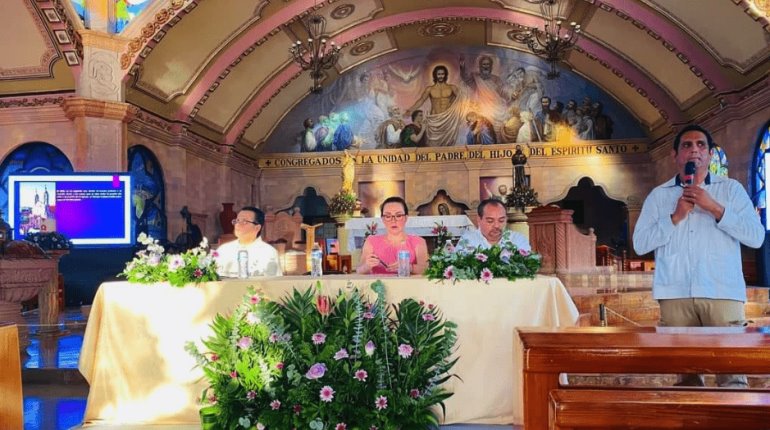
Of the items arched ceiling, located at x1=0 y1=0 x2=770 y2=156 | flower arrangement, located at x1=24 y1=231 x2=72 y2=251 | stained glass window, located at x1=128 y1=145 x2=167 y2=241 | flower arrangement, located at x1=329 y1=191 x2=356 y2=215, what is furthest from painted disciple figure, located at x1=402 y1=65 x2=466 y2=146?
flower arrangement, located at x1=24 y1=231 x2=72 y2=251

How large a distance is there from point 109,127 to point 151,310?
913cm

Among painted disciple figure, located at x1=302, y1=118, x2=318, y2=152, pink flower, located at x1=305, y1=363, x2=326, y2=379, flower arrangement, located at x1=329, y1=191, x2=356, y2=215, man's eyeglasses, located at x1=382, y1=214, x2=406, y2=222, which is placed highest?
painted disciple figure, located at x1=302, y1=118, x2=318, y2=152

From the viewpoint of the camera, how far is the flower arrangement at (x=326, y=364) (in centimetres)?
329

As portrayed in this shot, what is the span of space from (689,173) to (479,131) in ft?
55.9

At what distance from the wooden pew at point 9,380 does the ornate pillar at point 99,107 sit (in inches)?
397

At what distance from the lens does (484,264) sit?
3.84m

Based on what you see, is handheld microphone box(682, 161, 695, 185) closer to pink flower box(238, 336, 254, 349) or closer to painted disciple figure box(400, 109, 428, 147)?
pink flower box(238, 336, 254, 349)

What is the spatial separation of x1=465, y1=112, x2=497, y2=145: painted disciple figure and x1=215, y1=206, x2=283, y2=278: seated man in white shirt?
15166 millimetres

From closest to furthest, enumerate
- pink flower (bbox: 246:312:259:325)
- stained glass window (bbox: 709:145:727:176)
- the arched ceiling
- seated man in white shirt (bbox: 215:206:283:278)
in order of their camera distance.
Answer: pink flower (bbox: 246:312:259:325)
seated man in white shirt (bbox: 215:206:283:278)
the arched ceiling
stained glass window (bbox: 709:145:727:176)

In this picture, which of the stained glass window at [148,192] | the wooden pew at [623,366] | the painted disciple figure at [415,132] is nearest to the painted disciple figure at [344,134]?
the painted disciple figure at [415,132]

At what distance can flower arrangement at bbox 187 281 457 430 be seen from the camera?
3.29m

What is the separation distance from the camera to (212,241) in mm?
16688

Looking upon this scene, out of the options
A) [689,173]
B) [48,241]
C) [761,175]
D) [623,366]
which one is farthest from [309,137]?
[623,366]

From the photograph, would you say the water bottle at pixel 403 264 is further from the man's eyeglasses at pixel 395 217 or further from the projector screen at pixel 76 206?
the projector screen at pixel 76 206
